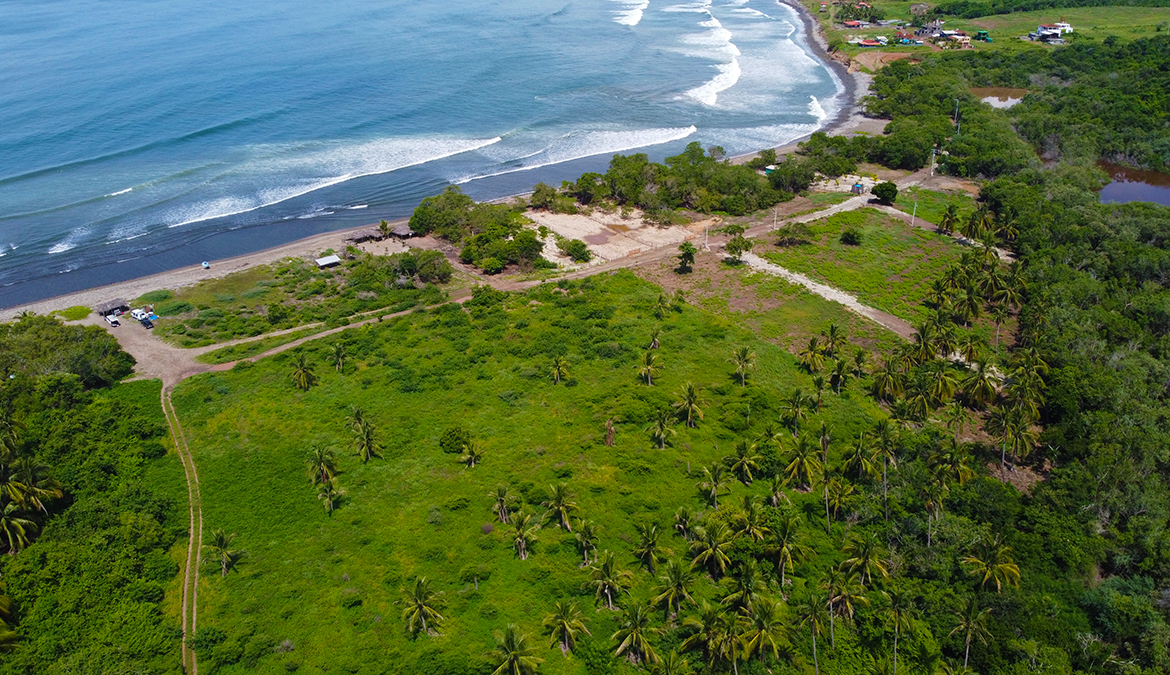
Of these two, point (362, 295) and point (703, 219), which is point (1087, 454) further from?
point (362, 295)

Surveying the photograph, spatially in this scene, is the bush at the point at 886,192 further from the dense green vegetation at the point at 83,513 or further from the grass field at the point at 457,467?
the dense green vegetation at the point at 83,513

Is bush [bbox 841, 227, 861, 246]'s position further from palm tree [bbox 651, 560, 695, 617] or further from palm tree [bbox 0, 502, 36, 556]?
palm tree [bbox 0, 502, 36, 556]

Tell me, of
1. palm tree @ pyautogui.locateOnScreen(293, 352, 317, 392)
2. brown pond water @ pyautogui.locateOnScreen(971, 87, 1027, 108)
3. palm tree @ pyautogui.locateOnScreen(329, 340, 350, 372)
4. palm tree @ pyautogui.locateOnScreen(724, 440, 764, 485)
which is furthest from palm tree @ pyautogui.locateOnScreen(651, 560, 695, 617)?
brown pond water @ pyautogui.locateOnScreen(971, 87, 1027, 108)

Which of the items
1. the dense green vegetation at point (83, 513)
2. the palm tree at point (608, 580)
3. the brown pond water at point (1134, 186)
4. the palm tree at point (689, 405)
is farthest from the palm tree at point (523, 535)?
the brown pond water at point (1134, 186)

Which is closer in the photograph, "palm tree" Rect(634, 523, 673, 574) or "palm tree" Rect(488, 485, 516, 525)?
"palm tree" Rect(634, 523, 673, 574)

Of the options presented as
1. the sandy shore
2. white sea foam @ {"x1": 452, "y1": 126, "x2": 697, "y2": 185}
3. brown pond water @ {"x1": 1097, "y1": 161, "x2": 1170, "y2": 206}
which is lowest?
brown pond water @ {"x1": 1097, "y1": 161, "x2": 1170, "y2": 206}
